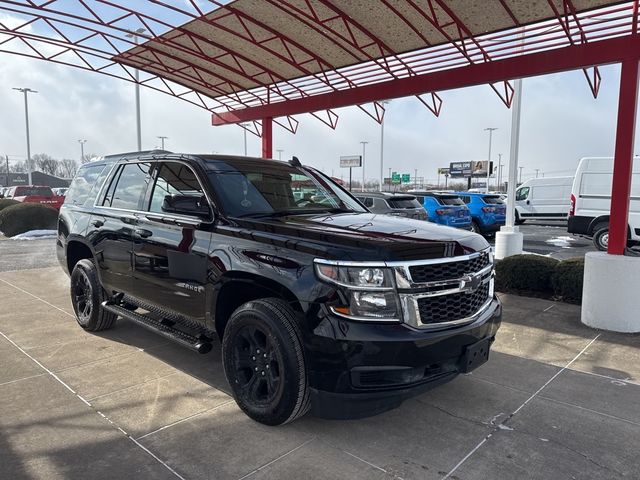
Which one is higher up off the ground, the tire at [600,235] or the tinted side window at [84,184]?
the tinted side window at [84,184]

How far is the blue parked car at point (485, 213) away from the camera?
1739 centimetres

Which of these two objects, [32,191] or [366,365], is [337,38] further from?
[32,191]

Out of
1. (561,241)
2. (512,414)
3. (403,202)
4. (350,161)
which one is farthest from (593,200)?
(350,161)

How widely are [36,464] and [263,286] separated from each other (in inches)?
67.0

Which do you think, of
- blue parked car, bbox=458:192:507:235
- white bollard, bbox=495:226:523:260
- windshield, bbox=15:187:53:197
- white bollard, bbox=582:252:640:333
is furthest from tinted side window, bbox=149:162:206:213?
windshield, bbox=15:187:53:197

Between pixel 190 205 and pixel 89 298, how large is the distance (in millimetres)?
2322

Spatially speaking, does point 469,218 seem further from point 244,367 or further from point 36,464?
point 36,464

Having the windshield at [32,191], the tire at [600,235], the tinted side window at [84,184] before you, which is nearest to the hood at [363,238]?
the tinted side window at [84,184]

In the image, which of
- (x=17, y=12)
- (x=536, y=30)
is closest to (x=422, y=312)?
(x=536, y=30)

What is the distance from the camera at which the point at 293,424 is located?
338 cm

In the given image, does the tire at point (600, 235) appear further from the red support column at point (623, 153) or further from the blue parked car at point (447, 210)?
the red support column at point (623, 153)

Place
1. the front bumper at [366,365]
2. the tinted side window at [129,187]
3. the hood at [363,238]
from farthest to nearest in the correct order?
the tinted side window at [129,187]
the hood at [363,238]
the front bumper at [366,365]

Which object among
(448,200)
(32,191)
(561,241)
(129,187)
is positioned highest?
(129,187)

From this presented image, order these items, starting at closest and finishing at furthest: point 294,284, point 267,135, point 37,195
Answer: point 294,284, point 267,135, point 37,195
